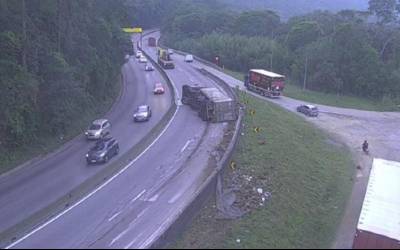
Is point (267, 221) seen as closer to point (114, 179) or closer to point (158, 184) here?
point (158, 184)

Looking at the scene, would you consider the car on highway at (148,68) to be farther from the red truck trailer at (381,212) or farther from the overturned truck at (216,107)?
the red truck trailer at (381,212)

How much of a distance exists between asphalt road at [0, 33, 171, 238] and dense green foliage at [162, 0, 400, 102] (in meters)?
38.4

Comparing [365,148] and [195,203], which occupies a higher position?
[195,203]

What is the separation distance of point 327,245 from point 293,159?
15238 mm

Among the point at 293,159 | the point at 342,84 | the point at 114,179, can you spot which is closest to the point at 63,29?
the point at 114,179

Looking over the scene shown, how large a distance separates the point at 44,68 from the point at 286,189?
2209cm

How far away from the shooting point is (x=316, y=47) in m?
91.9

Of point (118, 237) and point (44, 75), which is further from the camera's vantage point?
point (44, 75)

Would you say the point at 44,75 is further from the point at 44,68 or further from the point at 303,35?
the point at 303,35

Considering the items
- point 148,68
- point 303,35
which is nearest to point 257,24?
point 303,35

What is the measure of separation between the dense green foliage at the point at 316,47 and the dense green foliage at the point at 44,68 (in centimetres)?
4329

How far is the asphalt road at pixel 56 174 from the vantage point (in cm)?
3167

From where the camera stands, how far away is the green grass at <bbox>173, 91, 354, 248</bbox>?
27344 mm

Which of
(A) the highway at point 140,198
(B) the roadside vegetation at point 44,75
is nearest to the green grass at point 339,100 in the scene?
(B) the roadside vegetation at point 44,75
